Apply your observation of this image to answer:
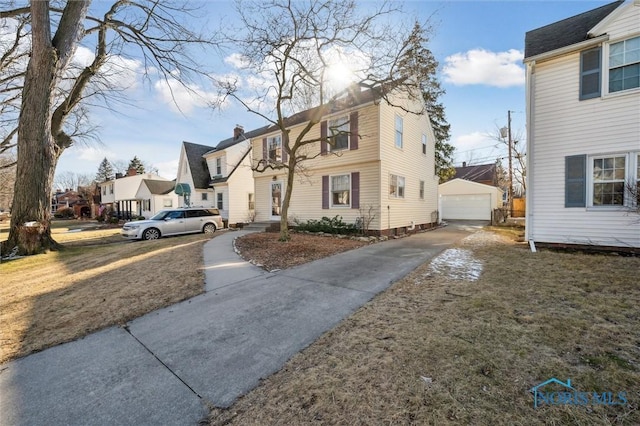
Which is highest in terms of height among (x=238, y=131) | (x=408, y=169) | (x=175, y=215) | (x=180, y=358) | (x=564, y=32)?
(x=238, y=131)

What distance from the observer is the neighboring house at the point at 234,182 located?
19.3 metres

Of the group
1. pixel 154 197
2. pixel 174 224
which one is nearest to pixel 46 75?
pixel 174 224

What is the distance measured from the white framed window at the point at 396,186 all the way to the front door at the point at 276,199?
6.44 meters

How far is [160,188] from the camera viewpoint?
1105 inches

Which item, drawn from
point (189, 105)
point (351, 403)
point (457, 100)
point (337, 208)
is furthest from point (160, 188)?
point (351, 403)

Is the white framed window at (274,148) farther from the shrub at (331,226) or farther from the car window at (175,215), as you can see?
the car window at (175,215)

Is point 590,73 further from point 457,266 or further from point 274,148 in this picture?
point 274,148

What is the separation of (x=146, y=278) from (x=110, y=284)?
0.68 meters

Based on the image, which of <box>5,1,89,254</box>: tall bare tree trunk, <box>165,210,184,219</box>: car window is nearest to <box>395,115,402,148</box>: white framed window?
<box>165,210,184,219</box>: car window

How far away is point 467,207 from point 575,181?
697 inches

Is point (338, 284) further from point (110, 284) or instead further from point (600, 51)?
point (600, 51)

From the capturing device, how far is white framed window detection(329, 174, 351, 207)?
490 inches

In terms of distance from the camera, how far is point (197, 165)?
2228 centimetres

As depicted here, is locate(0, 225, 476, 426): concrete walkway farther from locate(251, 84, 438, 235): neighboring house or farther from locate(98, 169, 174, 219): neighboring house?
locate(98, 169, 174, 219): neighboring house
